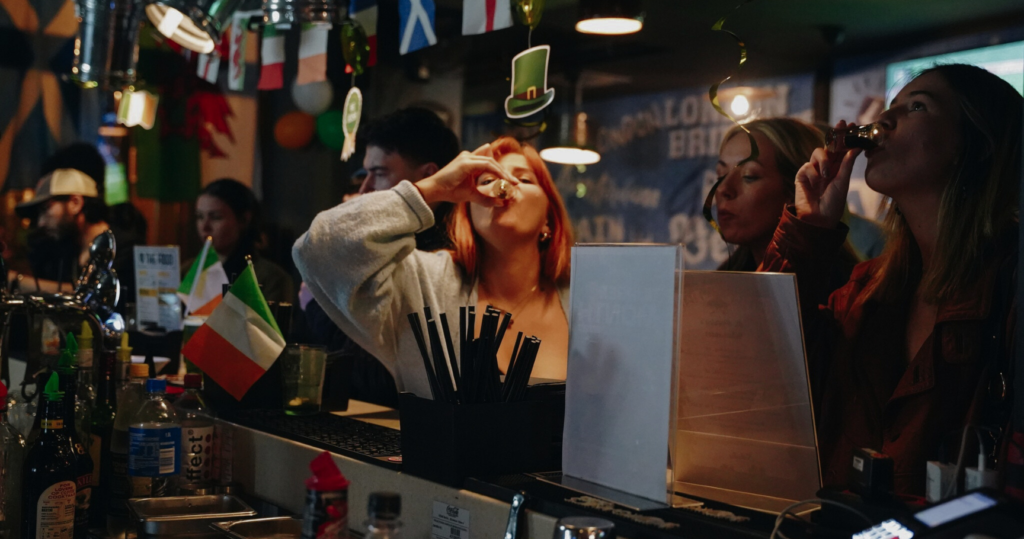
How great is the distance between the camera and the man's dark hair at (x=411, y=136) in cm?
248

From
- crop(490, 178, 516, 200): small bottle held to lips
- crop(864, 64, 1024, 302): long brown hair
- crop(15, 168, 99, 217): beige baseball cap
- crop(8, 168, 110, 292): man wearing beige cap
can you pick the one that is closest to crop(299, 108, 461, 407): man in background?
crop(490, 178, 516, 200): small bottle held to lips

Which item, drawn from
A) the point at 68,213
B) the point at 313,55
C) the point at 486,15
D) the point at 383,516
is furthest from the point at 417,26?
the point at 68,213

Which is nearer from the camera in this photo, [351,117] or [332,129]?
[351,117]

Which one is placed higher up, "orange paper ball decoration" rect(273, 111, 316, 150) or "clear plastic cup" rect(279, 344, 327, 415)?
"orange paper ball decoration" rect(273, 111, 316, 150)

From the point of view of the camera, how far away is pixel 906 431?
4.06ft

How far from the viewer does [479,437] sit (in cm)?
120

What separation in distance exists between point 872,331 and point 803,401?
30cm

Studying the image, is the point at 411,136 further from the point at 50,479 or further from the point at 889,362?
the point at 889,362

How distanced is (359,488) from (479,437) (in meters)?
0.29

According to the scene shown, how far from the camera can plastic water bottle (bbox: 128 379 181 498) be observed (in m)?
1.55

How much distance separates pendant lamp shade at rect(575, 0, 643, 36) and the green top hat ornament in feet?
2.53

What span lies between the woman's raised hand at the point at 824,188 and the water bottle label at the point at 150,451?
1144 millimetres

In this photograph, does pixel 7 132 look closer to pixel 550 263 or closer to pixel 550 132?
pixel 550 132

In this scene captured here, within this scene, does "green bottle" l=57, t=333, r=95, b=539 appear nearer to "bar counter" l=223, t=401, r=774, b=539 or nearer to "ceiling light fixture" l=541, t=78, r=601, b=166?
"bar counter" l=223, t=401, r=774, b=539
